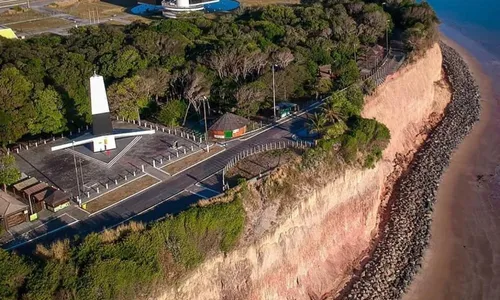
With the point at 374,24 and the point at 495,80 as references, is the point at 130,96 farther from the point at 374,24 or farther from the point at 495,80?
the point at 495,80

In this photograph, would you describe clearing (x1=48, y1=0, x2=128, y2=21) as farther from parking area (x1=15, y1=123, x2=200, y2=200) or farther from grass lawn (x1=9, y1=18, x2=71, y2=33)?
parking area (x1=15, y1=123, x2=200, y2=200)

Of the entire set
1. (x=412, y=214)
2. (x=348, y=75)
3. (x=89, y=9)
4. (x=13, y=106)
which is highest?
(x=89, y=9)

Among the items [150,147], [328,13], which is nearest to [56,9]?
[328,13]

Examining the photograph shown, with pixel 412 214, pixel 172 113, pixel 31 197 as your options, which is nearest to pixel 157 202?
pixel 31 197

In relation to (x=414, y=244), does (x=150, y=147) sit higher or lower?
higher

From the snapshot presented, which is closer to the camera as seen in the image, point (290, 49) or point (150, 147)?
point (150, 147)

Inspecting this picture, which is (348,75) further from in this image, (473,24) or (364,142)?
(473,24)

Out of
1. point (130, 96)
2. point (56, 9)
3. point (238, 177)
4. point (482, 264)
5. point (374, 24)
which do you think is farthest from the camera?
point (56, 9)
